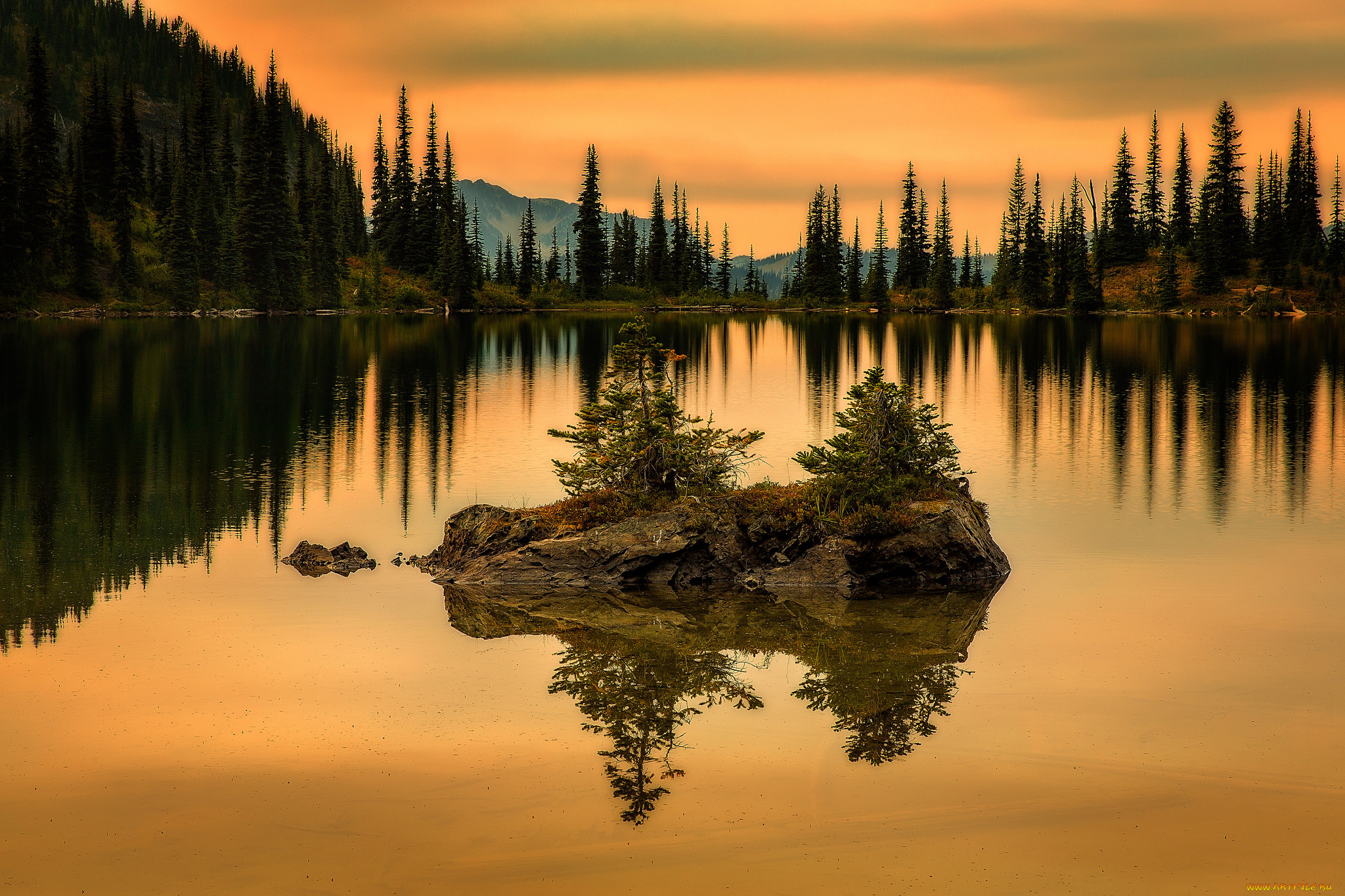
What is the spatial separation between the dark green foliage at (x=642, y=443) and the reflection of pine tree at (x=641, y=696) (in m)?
4.72

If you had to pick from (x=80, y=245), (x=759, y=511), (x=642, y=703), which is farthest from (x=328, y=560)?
(x=80, y=245)

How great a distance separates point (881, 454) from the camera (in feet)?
62.1

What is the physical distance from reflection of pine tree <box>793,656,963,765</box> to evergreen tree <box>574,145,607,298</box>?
132314 millimetres

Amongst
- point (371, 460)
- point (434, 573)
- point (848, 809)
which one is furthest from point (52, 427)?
point (848, 809)

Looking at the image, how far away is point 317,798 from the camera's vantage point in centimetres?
993

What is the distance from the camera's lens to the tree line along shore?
106 m

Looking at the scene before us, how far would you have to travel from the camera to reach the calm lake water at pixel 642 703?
9.05 meters

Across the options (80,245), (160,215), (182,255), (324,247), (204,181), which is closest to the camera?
(80,245)

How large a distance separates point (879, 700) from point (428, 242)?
131 metres

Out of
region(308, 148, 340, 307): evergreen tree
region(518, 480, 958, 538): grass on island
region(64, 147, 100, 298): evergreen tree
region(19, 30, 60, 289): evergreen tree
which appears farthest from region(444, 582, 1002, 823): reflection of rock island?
region(308, 148, 340, 307): evergreen tree

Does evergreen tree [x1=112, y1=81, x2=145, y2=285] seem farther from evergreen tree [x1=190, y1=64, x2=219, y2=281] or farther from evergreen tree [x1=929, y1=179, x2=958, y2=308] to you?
evergreen tree [x1=929, y1=179, x2=958, y2=308]

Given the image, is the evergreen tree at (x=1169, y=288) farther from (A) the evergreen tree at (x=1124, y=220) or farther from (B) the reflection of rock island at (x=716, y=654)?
(B) the reflection of rock island at (x=716, y=654)

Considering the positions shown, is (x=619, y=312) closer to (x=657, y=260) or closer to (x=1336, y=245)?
(x=657, y=260)

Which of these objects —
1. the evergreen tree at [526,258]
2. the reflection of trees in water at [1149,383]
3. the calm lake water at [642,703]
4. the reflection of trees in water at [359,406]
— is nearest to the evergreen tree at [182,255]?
the reflection of trees in water at [359,406]
